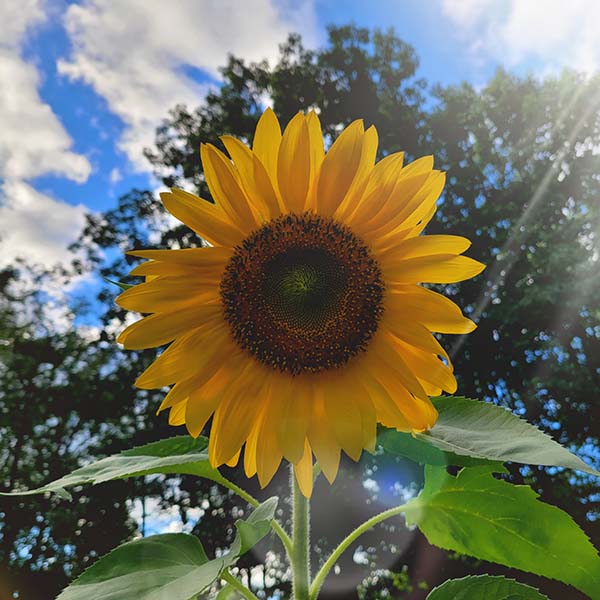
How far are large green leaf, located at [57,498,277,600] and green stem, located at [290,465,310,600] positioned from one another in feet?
0.25

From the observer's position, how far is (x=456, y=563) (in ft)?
40.4

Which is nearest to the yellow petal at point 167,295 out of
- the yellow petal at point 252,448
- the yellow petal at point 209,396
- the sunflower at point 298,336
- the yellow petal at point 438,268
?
the sunflower at point 298,336

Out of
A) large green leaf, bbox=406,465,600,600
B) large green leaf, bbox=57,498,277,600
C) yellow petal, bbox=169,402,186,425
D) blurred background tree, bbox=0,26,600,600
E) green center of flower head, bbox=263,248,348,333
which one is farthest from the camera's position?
blurred background tree, bbox=0,26,600,600

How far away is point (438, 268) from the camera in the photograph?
2.91 ft

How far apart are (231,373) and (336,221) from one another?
0.31 meters

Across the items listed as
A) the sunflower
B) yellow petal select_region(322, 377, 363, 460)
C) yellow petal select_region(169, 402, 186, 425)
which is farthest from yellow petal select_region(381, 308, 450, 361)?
yellow petal select_region(169, 402, 186, 425)

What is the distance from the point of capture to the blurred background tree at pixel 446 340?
12039mm

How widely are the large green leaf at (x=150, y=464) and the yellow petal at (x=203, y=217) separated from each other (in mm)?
355

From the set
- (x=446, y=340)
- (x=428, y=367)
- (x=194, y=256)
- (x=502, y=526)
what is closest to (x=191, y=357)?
(x=194, y=256)

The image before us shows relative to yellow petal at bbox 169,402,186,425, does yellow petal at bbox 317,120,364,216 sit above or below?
above

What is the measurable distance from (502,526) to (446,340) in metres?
11.8

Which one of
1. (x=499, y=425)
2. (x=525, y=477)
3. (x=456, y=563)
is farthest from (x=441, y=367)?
(x=456, y=563)

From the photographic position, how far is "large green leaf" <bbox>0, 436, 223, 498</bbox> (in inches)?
35.7

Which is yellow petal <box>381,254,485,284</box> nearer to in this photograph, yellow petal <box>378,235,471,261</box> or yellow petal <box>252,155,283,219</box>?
yellow petal <box>378,235,471,261</box>
